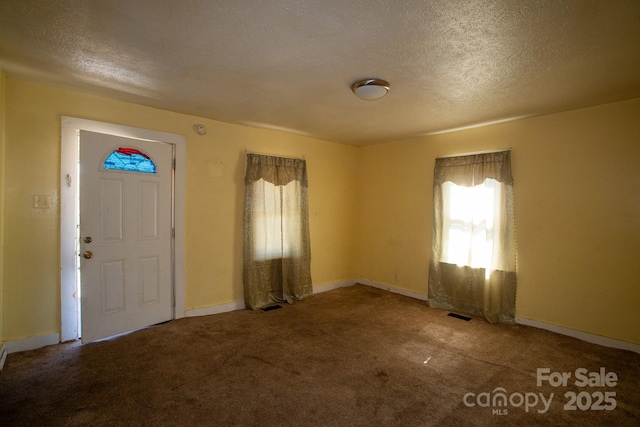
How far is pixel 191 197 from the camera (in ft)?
12.2

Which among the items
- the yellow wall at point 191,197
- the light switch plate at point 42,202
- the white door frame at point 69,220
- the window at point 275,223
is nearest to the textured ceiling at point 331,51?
the yellow wall at point 191,197

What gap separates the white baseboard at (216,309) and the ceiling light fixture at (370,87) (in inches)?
118

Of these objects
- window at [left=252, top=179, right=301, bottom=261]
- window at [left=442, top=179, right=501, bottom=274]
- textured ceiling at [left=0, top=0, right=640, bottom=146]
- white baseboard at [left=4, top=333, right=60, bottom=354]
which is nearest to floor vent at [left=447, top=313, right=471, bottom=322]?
window at [left=442, top=179, right=501, bottom=274]

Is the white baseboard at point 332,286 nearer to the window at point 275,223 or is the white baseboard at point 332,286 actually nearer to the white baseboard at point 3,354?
the window at point 275,223

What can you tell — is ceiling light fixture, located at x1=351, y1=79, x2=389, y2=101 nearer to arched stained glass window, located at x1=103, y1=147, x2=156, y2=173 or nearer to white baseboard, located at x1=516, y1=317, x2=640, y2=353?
arched stained glass window, located at x1=103, y1=147, x2=156, y2=173

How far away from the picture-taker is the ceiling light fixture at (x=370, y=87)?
2.57 meters

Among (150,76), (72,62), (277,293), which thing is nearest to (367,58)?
Result: (150,76)

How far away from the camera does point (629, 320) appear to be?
9.80 ft

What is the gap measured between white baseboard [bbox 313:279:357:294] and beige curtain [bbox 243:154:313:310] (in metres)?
0.29

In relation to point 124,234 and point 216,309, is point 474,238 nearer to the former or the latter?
point 216,309

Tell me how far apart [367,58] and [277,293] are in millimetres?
3273

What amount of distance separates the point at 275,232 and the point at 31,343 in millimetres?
2698

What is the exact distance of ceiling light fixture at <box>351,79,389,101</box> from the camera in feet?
8.44

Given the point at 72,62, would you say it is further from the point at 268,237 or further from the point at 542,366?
the point at 542,366
